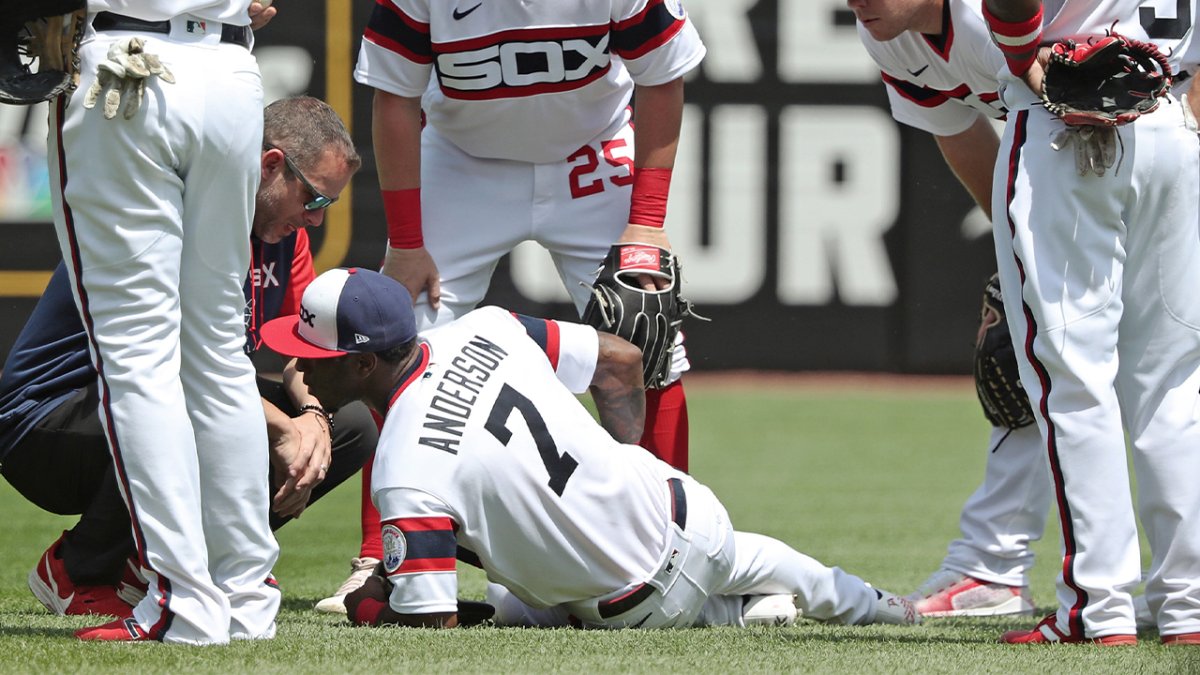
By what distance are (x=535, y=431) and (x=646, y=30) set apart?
1445mm

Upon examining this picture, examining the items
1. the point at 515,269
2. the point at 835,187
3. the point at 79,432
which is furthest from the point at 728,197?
the point at 79,432

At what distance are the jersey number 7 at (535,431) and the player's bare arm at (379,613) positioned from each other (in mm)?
372

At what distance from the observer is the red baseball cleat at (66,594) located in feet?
12.6

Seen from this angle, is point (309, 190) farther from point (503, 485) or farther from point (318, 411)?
point (503, 485)

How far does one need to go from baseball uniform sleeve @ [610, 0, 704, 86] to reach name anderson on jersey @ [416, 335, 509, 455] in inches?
48.1

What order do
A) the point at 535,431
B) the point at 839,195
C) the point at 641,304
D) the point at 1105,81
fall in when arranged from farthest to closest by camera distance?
the point at 839,195 < the point at 641,304 < the point at 535,431 < the point at 1105,81

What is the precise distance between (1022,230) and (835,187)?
24.1ft

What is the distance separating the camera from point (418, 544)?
130 inches

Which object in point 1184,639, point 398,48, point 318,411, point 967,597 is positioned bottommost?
point 967,597

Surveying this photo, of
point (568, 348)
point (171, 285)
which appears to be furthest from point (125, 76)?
point (568, 348)

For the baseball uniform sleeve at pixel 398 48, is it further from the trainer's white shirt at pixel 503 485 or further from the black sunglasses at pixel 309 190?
the trainer's white shirt at pixel 503 485

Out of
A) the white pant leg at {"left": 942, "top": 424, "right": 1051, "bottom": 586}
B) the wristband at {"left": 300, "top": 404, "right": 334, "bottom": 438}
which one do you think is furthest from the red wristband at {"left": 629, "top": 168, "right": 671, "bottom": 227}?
the white pant leg at {"left": 942, "top": 424, "right": 1051, "bottom": 586}

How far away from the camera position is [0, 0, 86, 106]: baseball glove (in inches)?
117

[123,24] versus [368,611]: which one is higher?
[123,24]
